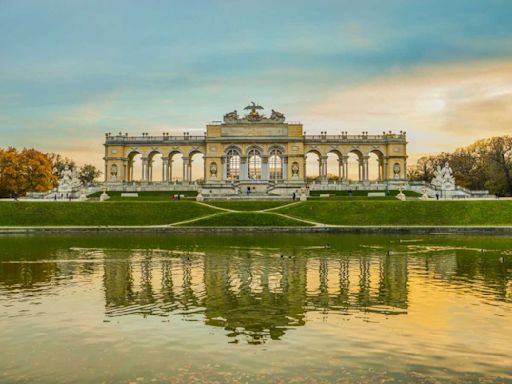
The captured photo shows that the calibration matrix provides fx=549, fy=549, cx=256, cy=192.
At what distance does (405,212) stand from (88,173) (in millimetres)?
83162

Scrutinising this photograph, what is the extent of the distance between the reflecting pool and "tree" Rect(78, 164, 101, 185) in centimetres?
9373

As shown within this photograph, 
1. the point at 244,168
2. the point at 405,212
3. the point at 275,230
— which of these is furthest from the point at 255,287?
the point at 244,168

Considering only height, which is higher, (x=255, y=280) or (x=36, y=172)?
(x=36, y=172)

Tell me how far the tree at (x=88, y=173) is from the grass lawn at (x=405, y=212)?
71983 millimetres

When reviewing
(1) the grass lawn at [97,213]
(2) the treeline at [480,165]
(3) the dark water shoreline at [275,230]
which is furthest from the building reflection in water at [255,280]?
(2) the treeline at [480,165]

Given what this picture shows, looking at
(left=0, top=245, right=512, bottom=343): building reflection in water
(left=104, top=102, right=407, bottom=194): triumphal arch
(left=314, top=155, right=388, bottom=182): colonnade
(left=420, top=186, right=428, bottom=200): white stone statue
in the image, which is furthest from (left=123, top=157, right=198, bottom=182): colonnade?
(left=0, top=245, right=512, bottom=343): building reflection in water

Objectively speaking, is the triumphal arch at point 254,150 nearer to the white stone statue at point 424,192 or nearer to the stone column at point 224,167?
the stone column at point 224,167

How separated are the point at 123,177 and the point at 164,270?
231ft

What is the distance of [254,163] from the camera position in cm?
9069

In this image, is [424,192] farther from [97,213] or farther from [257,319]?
[257,319]

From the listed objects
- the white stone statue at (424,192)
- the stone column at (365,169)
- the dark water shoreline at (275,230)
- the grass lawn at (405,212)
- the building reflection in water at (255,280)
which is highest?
the stone column at (365,169)

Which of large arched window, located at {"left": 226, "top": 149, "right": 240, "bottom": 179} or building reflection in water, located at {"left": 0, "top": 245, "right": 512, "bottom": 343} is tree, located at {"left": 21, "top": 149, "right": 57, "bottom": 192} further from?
building reflection in water, located at {"left": 0, "top": 245, "right": 512, "bottom": 343}

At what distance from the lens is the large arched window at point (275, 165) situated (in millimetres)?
90188

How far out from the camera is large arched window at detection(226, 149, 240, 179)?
90.1 meters
